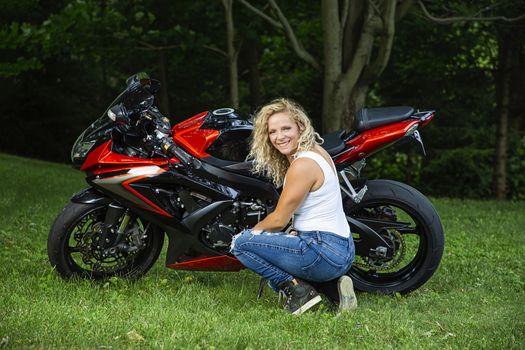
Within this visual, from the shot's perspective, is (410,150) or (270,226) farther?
(410,150)

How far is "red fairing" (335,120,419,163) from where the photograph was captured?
5.21 metres

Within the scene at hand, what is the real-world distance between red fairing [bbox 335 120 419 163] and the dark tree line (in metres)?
6.86

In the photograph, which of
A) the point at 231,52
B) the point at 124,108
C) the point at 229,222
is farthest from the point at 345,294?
the point at 231,52

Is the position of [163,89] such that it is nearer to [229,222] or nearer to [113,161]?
[113,161]

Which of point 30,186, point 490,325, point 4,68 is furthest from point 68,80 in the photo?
point 490,325

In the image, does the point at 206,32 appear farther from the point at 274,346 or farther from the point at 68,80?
the point at 274,346

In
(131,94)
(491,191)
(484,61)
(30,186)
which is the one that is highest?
(131,94)

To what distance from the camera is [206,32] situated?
59.7 ft

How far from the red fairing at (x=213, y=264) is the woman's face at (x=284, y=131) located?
0.89 m

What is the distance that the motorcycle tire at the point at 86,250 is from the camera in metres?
5.43

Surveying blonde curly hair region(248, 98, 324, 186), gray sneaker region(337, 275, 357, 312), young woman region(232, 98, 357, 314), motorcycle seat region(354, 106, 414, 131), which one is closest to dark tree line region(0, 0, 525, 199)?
motorcycle seat region(354, 106, 414, 131)

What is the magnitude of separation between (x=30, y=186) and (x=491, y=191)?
994 centimetres

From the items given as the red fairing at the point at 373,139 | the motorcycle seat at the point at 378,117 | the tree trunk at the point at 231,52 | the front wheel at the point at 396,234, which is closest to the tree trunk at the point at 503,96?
the tree trunk at the point at 231,52

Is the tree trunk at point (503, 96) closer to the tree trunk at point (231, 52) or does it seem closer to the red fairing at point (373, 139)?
the tree trunk at point (231, 52)
